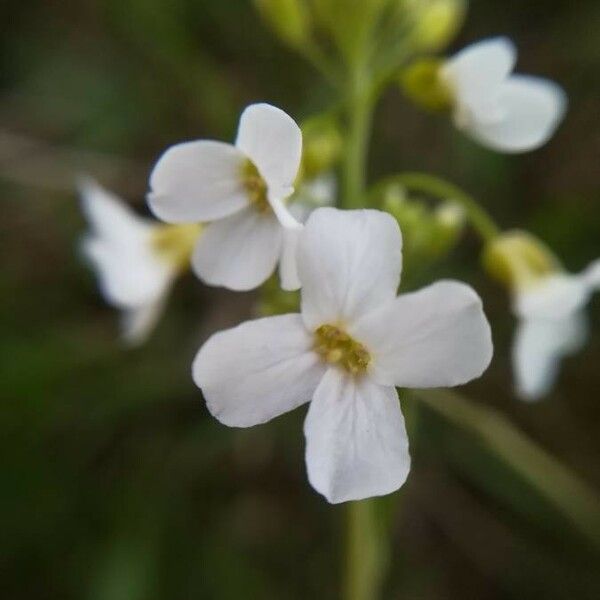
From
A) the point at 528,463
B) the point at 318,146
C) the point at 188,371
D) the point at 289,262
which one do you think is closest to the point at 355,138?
the point at 318,146

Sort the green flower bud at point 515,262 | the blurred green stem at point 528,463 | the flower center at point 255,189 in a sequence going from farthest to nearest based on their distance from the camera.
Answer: the blurred green stem at point 528,463 → the green flower bud at point 515,262 → the flower center at point 255,189

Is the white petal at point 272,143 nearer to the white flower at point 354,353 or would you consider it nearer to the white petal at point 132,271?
the white flower at point 354,353

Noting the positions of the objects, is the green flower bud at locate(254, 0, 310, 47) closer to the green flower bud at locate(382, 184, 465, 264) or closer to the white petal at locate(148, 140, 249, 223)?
the green flower bud at locate(382, 184, 465, 264)

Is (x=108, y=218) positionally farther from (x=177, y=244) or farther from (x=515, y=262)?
(x=515, y=262)

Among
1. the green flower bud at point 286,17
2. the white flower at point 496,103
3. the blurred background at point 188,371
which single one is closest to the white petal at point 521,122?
the white flower at point 496,103

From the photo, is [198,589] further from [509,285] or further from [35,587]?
[509,285]

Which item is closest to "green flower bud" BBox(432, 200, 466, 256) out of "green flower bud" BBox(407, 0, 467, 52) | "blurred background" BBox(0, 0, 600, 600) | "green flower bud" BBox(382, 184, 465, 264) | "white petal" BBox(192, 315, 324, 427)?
"green flower bud" BBox(382, 184, 465, 264)
